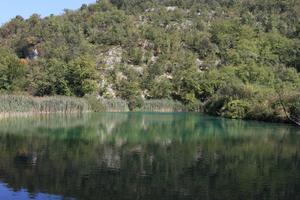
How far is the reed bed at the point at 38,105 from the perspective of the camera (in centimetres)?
8346

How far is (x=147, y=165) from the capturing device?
35.5 metres

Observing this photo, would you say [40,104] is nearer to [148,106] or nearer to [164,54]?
[148,106]

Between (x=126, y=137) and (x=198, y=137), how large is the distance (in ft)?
24.7

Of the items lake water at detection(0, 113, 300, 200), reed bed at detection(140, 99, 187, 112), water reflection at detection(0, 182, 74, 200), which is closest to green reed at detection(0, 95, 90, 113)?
reed bed at detection(140, 99, 187, 112)

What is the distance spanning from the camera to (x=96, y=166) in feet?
113

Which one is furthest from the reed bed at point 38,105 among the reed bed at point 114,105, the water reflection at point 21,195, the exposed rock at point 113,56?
the water reflection at point 21,195

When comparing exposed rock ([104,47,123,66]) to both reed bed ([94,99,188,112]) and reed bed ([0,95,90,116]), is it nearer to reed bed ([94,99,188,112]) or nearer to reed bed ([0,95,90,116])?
reed bed ([94,99,188,112])

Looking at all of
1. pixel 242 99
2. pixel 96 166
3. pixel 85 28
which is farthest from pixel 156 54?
pixel 96 166

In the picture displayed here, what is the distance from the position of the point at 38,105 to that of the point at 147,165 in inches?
2319

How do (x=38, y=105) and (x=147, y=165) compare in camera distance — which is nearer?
(x=147, y=165)

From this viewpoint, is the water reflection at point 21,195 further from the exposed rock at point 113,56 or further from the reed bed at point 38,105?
the exposed rock at point 113,56

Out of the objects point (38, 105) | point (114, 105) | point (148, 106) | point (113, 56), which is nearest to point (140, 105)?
point (148, 106)

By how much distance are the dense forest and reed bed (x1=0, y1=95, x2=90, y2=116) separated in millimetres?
16349

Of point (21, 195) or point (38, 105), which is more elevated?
point (38, 105)
